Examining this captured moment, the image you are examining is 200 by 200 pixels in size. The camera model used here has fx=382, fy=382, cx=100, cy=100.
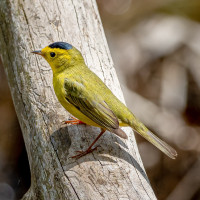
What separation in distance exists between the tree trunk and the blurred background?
7.15 ft

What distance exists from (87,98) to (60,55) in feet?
2.04

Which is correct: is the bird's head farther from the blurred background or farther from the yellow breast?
the blurred background

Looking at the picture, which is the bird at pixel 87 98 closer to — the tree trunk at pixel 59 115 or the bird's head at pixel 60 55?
the bird's head at pixel 60 55

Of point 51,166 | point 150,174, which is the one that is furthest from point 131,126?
point 150,174

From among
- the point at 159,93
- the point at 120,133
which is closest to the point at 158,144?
the point at 120,133

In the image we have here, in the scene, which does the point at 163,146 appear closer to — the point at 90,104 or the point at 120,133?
the point at 120,133

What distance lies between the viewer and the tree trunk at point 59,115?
3.11 metres

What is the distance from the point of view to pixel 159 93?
261 inches

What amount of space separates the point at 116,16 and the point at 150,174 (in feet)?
9.95

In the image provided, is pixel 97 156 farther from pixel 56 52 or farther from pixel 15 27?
pixel 15 27

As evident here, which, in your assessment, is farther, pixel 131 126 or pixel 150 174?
pixel 150 174

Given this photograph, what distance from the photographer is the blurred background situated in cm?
635

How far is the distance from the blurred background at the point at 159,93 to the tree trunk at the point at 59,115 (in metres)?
2.18

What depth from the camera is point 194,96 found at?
6.57 m
